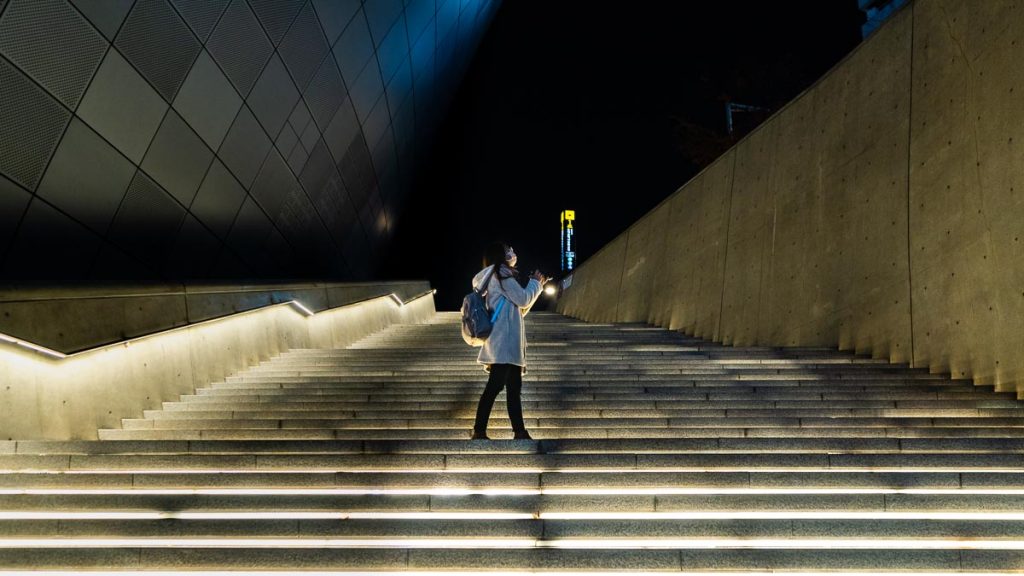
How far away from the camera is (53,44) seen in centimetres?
651

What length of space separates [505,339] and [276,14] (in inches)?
283

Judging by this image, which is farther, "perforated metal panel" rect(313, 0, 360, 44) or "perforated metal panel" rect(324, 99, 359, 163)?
"perforated metal panel" rect(324, 99, 359, 163)

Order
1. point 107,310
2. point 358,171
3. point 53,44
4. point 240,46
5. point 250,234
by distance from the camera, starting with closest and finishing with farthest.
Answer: point 107,310
point 53,44
point 240,46
point 250,234
point 358,171

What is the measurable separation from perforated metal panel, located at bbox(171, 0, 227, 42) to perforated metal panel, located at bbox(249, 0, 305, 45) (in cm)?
73

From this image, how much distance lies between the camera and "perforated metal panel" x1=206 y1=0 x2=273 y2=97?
29.2 ft

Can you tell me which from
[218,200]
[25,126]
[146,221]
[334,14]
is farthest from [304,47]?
[25,126]

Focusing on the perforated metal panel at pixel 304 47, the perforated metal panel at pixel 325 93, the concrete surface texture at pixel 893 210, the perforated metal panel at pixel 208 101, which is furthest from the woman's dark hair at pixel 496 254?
the perforated metal panel at pixel 325 93

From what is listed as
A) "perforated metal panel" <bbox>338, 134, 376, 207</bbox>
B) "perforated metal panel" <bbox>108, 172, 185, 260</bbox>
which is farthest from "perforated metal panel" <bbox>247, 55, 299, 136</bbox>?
"perforated metal panel" <bbox>338, 134, 376, 207</bbox>

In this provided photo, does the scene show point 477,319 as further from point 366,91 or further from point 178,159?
point 366,91

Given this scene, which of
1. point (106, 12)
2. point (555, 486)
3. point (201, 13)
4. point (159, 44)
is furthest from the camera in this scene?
point (201, 13)

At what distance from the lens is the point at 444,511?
3.89 m

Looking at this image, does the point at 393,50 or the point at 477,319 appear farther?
the point at 393,50

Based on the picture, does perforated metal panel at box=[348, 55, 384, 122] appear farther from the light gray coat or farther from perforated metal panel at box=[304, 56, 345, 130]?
the light gray coat

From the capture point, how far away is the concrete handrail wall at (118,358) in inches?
186
